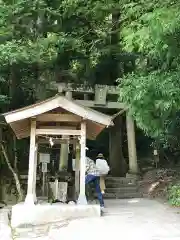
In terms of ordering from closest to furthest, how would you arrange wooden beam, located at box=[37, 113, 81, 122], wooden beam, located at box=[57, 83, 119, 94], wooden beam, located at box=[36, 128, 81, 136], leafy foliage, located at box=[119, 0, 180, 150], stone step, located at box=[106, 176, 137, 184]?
leafy foliage, located at box=[119, 0, 180, 150] → wooden beam, located at box=[36, 128, 81, 136] → wooden beam, located at box=[37, 113, 81, 122] → wooden beam, located at box=[57, 83, 119, 94] → stone step, located at box=[106, 176, 137, 184]

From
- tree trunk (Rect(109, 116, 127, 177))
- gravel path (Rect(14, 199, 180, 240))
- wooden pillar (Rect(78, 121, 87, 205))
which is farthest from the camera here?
tree trunk (Rect(109, 116, 127, 177))

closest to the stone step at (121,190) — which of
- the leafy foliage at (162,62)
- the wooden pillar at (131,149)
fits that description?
the wooden pillar at (131,149)

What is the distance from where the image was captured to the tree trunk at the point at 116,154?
19.6 m

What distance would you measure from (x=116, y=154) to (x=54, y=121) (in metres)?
8.59

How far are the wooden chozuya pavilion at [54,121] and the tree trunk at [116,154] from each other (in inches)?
310

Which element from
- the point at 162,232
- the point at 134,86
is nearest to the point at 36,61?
the point at 134,86

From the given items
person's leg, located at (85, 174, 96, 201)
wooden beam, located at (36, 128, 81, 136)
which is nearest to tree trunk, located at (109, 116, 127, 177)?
person's leg, located at (85, 174, 96, 201)

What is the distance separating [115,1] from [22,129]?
Answer: 21.8 feet

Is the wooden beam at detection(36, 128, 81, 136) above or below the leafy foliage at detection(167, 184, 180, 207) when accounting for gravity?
above

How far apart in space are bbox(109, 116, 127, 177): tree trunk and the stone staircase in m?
1.94

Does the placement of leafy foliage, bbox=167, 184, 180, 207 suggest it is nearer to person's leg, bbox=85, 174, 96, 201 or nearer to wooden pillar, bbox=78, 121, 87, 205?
person's leg, bbox=85, 174, 96, 201

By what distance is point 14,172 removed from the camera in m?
16.9

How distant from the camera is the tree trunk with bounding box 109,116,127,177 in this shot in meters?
19.6

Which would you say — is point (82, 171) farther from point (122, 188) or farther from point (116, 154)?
point (116, 154)
